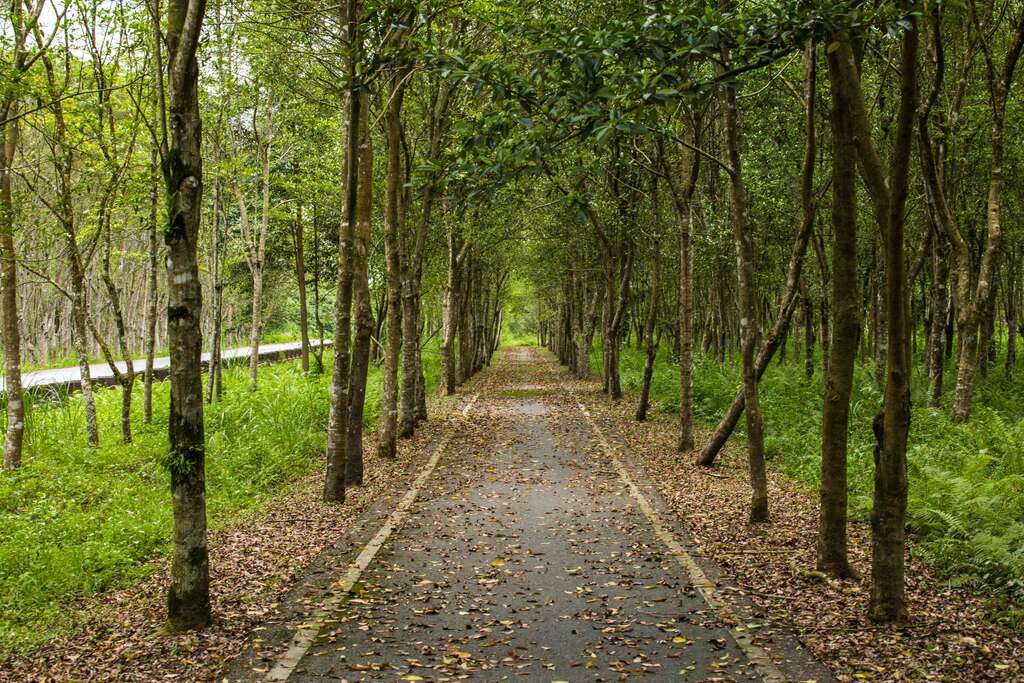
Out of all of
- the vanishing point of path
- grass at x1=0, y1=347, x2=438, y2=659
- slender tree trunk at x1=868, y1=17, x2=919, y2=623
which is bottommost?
the vanishing point of path

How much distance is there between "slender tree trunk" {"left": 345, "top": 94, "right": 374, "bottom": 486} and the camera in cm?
1272

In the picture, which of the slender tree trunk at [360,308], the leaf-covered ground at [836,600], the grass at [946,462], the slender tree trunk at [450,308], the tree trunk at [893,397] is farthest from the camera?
the slender tree trunk at [450,308]

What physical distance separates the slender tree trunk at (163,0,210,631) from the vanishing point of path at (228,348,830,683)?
31.4 inches

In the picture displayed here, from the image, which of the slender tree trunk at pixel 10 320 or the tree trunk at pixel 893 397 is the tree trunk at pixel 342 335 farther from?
the tree trunk at pixel 893 397

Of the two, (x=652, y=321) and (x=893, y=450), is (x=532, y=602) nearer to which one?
(x=893, y=450)

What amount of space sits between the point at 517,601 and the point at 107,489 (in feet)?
25.1

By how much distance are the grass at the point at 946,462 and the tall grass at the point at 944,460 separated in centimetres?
1

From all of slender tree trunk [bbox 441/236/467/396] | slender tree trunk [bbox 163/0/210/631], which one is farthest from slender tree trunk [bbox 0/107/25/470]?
slender tree trunk [bbox 441/236/467/396]

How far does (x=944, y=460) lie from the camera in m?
11.9

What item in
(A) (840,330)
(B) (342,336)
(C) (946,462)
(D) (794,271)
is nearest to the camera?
(A) (840,330)

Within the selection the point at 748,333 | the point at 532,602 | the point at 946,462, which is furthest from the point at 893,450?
the point at 946,462

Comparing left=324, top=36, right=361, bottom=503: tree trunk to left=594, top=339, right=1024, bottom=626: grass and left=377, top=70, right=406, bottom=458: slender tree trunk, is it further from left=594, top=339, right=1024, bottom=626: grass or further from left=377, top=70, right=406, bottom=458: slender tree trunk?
left=594, top=339, right=1024, bottom=626: grass

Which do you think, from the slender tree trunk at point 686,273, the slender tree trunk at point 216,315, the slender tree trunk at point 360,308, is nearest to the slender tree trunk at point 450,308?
the slender tree trunk at point 216,315

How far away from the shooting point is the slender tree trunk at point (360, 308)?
41.7 feet
